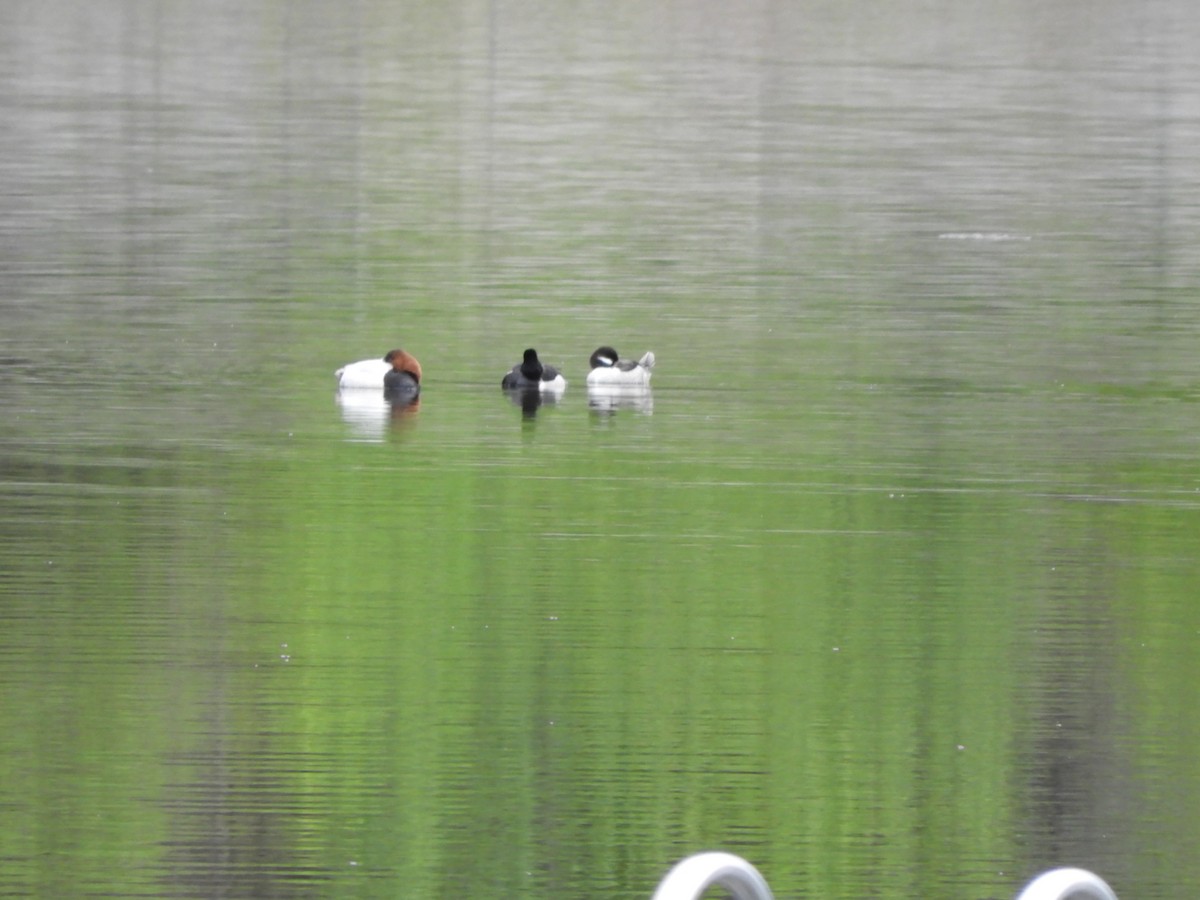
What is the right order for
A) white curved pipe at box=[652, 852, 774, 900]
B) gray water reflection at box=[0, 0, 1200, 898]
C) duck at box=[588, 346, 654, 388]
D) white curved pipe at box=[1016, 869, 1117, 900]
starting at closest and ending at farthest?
white curved pipe at box=[652, 852, 774, 900] < white curved pipe at box=[1016, 869, 1117, 900] < gray water reflection at box=[0, 0, 1200, 898] < duck at box=[588, 346, 654, 388]

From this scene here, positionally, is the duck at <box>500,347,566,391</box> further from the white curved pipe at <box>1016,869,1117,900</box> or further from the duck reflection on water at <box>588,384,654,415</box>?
the white curved pipe at <box>1016,869,1117,900</box>

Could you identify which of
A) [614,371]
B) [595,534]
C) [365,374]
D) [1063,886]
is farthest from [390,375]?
[1063,886]

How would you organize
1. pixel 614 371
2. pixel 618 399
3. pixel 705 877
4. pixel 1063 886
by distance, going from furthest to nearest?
pixel 614 371, pixel 618 399, pixel 1063 886, pixel 705 877

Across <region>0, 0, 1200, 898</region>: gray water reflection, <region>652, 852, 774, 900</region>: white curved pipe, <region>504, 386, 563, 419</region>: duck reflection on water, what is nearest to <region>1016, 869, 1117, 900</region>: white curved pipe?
<region>652, 852, 774, 900</region>: white curved pipe

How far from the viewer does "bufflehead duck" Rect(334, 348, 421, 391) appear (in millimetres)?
17141

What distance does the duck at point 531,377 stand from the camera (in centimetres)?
1722

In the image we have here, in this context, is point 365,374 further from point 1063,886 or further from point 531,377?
point 1063,886

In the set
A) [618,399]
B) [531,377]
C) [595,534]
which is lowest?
[595,534]

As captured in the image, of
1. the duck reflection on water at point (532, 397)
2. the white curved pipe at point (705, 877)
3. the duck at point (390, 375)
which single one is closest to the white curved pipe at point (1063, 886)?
the white curved pipe at point (705, 877)

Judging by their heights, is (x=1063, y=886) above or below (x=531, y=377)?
below

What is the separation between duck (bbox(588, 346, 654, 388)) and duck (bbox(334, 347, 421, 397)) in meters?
1.11

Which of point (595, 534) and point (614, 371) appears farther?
point (614, 371)

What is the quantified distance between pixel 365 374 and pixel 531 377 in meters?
1.00

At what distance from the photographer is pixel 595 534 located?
12773 mm
